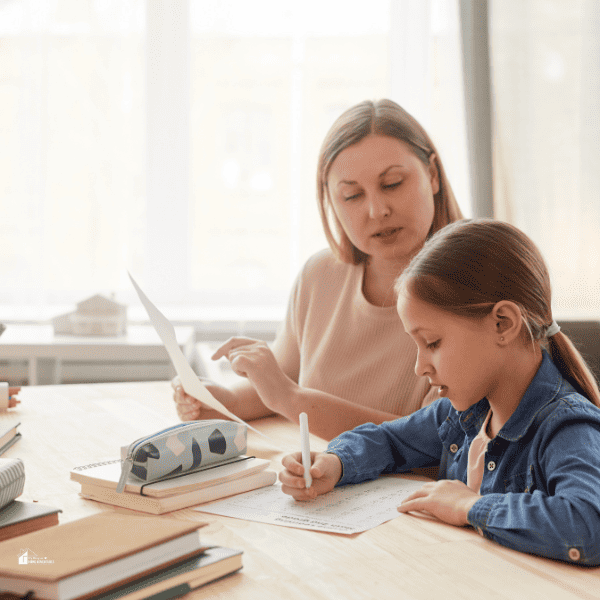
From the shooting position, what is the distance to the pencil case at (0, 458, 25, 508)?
717 millimetres

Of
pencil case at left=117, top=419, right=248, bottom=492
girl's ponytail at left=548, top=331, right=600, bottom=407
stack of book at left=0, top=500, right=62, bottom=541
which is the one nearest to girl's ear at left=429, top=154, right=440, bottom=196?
girl's ponytail at left=548, top=331, right=600, bottom=407

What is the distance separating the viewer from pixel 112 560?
0.56 meters

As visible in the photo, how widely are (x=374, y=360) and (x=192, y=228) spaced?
5.99 feet

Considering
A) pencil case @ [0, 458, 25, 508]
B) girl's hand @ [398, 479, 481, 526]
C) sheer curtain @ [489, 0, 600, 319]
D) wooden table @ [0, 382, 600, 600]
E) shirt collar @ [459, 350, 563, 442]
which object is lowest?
wooden table @ [0, 382, 600, 600]

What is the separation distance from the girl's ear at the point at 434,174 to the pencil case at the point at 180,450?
694 millimetres

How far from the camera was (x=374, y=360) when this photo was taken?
1429mm

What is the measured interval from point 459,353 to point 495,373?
60 mm

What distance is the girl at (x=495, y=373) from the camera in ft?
2.67

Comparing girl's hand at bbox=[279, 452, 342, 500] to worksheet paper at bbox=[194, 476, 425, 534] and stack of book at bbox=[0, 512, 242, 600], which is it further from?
stack of book at bbox=[0, 512, 242, 600]

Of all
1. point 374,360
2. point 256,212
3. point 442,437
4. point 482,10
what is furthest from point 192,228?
point 442,437

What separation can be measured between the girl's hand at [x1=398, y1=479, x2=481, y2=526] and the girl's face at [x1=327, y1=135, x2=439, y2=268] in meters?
0.63

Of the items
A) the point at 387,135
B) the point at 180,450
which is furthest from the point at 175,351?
the point at 387,135

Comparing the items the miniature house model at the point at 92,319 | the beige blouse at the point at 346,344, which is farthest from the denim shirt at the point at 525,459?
the miniature house model at the point at 92,319

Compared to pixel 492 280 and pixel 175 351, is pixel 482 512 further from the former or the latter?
pixel 175 351
